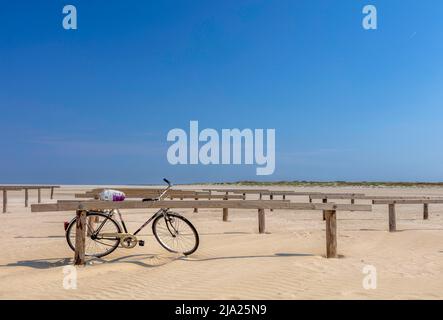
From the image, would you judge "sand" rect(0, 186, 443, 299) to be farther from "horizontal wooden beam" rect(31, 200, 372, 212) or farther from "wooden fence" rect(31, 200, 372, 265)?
"horizontal wooden beam" rect(31, 200, 372, 212)

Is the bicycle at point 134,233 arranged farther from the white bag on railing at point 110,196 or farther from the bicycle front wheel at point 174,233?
the white bag on railing at point 110,196

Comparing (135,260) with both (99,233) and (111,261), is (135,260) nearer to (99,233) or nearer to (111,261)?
(111,261)

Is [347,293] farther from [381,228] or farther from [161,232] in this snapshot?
[381,228]

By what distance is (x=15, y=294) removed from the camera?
6172 mm

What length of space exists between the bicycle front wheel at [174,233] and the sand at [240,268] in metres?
0.24

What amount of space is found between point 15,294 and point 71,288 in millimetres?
734

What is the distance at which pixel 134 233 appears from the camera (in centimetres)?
863

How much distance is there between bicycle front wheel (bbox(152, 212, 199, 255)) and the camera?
28.3ft

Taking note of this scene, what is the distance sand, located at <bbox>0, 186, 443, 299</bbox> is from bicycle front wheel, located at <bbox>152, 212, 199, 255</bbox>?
0.24m

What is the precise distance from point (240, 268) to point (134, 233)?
2.24m

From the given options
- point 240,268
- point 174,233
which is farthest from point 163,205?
point 240,268

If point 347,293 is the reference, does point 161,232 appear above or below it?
above

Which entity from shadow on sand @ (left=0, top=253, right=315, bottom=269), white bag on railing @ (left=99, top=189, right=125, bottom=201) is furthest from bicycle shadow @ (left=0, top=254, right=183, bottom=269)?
white bag on railing @ (left=99, top=189, right=125, bottom=201)
